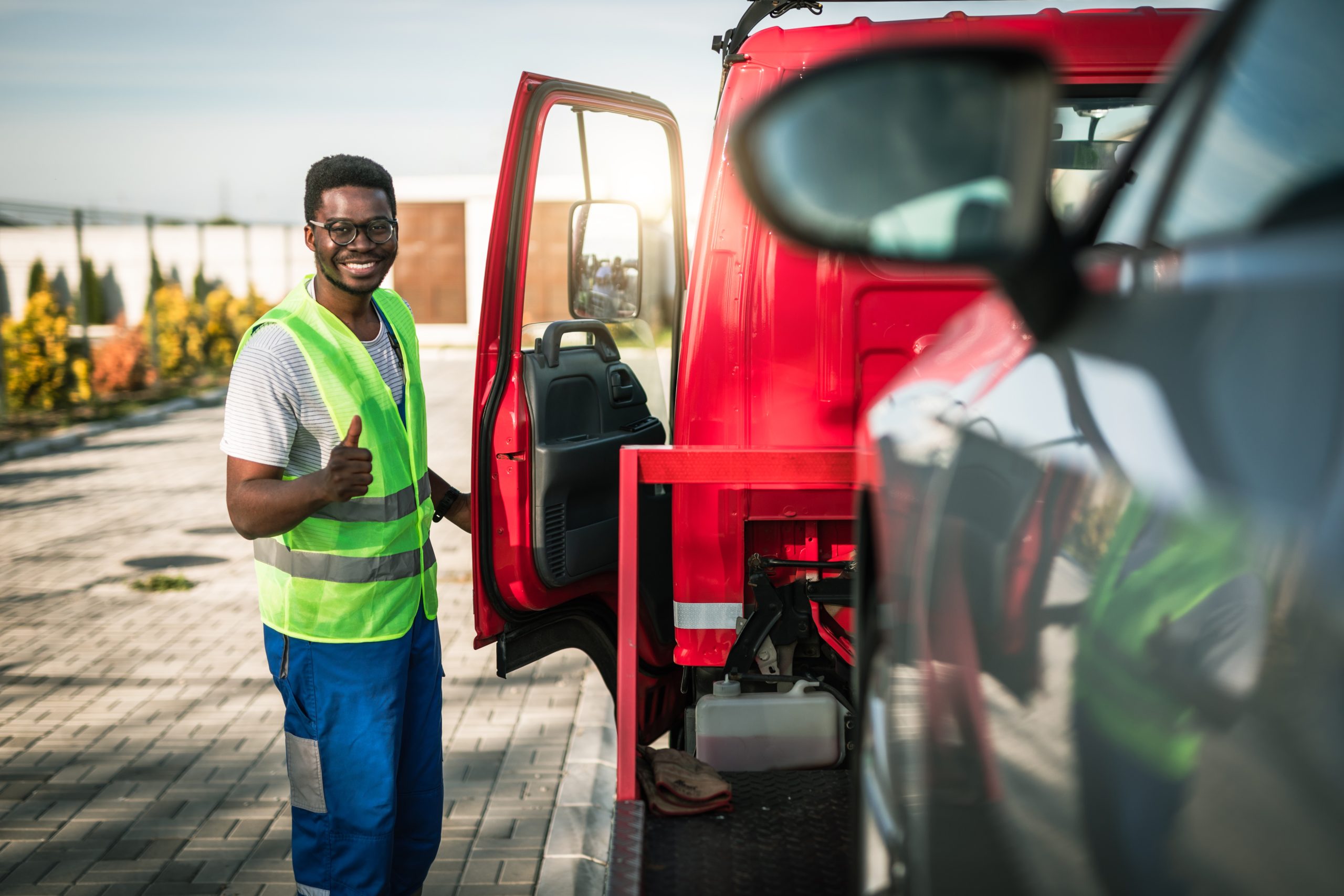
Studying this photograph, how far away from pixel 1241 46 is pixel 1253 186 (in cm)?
16

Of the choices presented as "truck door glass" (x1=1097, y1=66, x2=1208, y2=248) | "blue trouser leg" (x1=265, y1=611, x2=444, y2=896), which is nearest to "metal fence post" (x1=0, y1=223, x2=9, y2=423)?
"blue trouser leg" (x1=265, y1=611, x2=444, y2=896)

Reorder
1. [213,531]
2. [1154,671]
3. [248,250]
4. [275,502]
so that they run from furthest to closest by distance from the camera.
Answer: [248,250]
[213,531]
[275,502]
[1154,671]

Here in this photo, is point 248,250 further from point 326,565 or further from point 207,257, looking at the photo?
point 326,565

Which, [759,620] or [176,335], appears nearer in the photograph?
[759,620]

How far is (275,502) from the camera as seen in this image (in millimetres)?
2596

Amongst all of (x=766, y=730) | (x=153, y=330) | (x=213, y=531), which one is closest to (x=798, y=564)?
(x=766, y=730)

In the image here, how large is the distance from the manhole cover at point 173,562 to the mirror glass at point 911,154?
295 inches

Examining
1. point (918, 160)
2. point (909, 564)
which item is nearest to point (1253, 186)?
A: point (918, 160)

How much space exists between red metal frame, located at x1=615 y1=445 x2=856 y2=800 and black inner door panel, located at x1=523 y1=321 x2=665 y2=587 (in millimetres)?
633

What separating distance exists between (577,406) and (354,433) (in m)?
1.19

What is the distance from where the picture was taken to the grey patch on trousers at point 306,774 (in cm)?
272

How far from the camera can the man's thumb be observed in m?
2.63

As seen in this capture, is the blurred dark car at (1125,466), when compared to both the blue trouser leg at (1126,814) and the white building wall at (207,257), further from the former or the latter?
the white building wall at (207,257)

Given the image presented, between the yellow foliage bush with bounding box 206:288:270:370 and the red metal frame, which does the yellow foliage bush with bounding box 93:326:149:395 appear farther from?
the red metal frame
